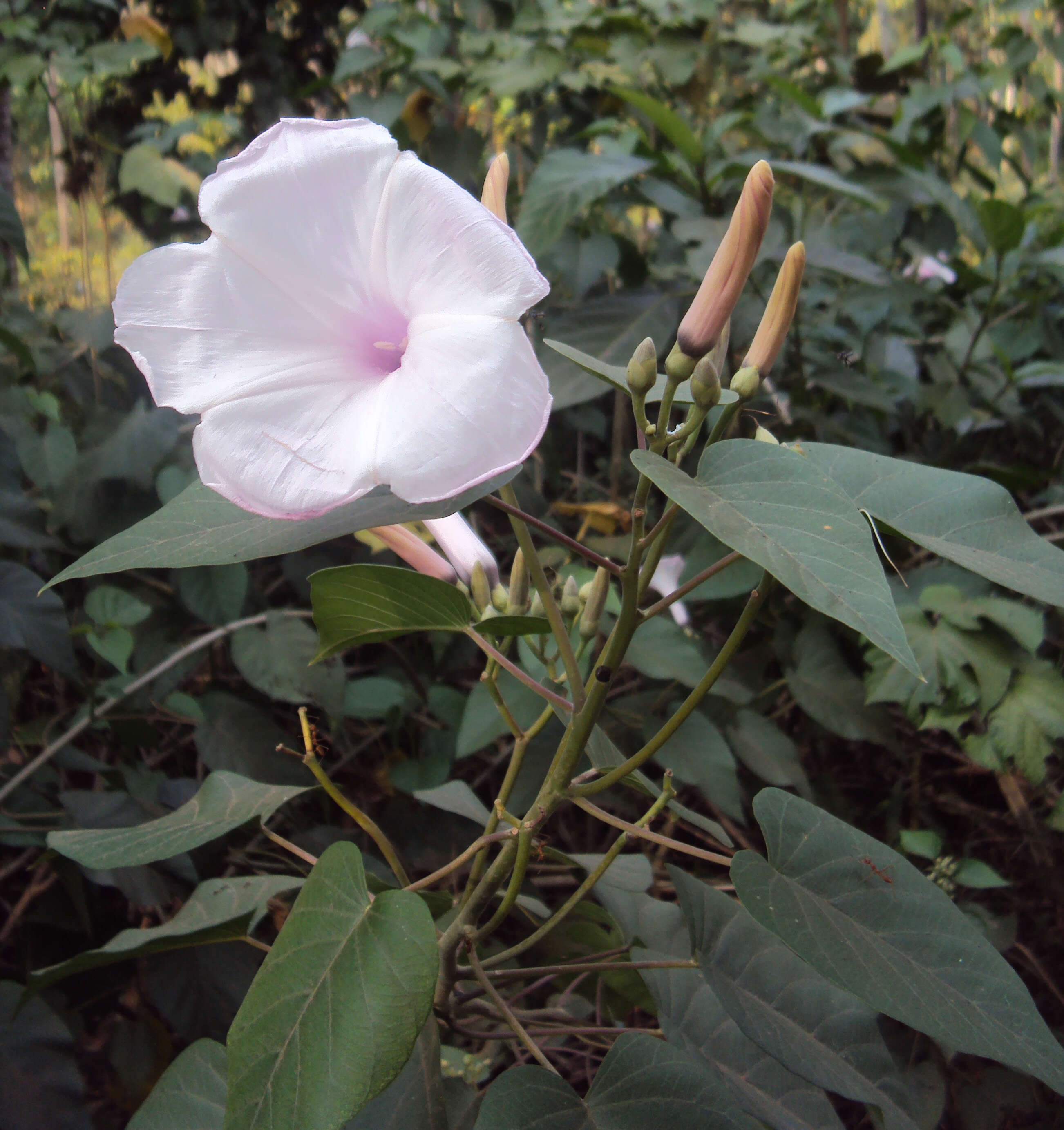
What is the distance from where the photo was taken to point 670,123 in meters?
1.24

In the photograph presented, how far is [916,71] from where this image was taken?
2.00 metres

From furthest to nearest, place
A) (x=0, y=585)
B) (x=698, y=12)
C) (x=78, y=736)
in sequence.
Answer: (x=698, y=12), (x=78, y=736), (x=0, y=585)

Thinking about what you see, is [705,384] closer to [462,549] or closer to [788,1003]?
[462,549]

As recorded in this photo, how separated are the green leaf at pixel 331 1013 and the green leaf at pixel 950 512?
0.37m

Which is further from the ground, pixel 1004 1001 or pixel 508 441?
pixel 508 441

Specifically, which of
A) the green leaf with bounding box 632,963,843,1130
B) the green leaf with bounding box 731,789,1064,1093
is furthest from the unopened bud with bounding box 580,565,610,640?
the green leaf with bounding box 632,963,843,1130

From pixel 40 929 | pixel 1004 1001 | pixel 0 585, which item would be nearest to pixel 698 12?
pixel 0 585

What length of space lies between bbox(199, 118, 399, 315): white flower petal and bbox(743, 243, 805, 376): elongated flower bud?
0.81 feet

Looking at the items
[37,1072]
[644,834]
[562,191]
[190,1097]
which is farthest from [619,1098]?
[562,191]

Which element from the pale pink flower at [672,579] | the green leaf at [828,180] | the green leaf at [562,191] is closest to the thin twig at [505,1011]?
the pale pink flower at [672,579]

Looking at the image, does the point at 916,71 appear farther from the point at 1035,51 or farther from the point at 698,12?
the point at 698,12

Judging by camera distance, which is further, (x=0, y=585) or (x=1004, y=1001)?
(x=0, y=585)

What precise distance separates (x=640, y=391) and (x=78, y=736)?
4.11 feet

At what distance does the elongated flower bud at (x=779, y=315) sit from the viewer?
51 cm
